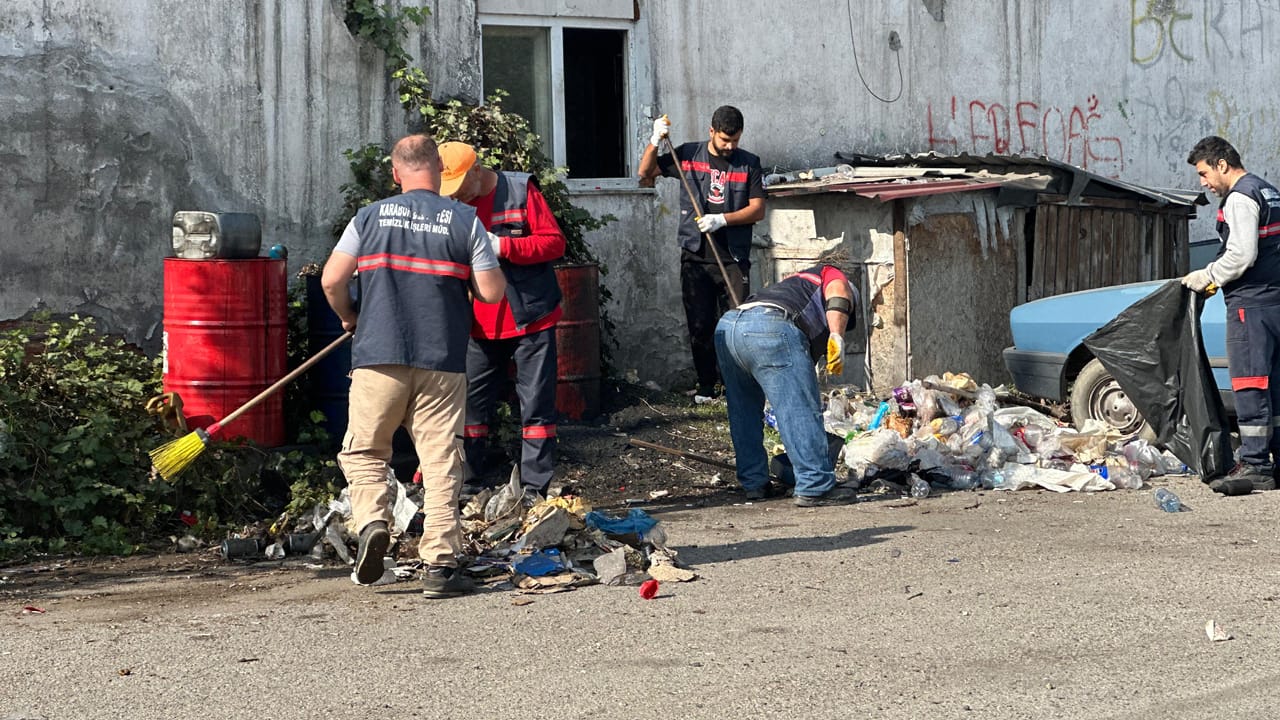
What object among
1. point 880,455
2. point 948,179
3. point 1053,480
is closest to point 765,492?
point 880,455

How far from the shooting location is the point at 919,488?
8.41 metres

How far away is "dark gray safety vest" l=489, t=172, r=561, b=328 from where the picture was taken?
725 cm

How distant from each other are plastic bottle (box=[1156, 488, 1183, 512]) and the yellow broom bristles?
4.90 meters

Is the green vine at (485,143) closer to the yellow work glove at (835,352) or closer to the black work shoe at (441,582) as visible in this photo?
the yellow work glove at (835,352)

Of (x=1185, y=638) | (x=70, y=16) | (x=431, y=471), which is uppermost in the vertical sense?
(x=70, y=16)

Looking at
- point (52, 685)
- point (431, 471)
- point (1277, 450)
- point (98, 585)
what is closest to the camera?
point (52, 685)

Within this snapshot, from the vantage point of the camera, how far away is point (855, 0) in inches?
515

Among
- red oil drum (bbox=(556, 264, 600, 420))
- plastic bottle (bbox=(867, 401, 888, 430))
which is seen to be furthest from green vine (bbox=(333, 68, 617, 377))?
plastic bottle (bbox=(867, 401, 888, 430))

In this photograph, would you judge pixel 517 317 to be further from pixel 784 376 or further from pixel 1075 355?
pixel 1075 355

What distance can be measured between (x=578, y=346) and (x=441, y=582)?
445cm

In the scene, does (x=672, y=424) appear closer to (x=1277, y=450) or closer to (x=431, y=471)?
(x=1277, y=450)

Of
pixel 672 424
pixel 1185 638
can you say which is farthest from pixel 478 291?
pixel 672 424

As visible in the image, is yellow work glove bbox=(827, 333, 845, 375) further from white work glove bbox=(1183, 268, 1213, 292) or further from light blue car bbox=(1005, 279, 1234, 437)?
light blue car bbox=(1005, 279, 1234, 437)

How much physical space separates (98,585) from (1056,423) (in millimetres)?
6368
